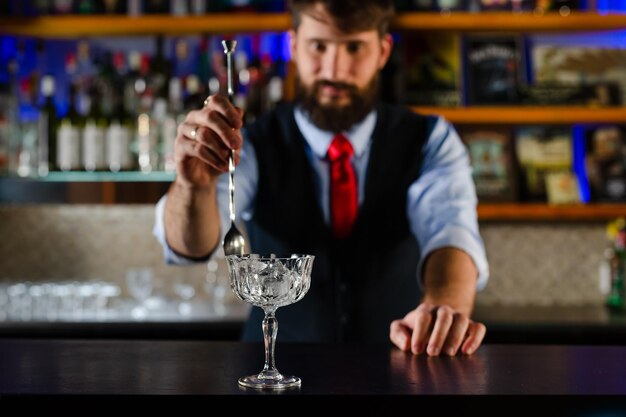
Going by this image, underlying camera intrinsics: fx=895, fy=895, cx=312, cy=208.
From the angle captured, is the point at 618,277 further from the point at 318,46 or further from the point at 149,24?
the point at 149,24

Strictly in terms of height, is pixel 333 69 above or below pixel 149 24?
below

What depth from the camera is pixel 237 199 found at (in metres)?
1.97

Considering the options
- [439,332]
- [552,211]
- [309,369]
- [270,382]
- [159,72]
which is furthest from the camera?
[159,72]

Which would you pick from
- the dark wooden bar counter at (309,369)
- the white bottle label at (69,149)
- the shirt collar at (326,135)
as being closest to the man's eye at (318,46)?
the shirt collar at (326,135)

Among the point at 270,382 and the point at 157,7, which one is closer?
the point at 270,382

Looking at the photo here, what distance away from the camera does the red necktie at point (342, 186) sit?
6.58ft

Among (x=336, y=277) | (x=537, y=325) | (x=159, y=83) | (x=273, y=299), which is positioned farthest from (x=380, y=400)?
(x=159, y=83)

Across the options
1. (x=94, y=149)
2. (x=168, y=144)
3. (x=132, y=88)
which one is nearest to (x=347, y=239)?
(x=168, y=144)

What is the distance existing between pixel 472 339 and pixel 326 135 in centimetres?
84

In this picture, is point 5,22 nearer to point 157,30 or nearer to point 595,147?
point 157,30

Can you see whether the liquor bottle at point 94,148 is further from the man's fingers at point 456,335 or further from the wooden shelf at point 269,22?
the man's fingers at point 456,335

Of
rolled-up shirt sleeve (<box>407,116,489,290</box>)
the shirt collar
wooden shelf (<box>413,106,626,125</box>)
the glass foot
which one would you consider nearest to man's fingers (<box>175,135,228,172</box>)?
the glass foot

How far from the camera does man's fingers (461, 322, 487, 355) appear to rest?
1.31 m

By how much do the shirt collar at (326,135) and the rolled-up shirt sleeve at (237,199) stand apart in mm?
136
